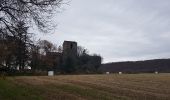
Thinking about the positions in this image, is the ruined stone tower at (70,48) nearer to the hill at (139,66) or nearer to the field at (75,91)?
the hill at (139,66)

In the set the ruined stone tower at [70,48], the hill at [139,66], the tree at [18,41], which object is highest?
the ruined stone tower at [70,48]

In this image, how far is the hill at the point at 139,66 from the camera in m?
140

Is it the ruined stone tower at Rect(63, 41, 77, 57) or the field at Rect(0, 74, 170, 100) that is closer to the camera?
the field at Rect(0, 74, 170, 100)

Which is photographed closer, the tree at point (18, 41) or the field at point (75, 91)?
the tree at point (18, 41)

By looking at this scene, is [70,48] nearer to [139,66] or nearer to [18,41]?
[139,66]

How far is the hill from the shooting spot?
140m

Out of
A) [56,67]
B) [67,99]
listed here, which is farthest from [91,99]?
[56,67]

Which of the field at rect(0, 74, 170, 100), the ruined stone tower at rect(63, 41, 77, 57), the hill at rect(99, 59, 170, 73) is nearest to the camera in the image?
the field at rect(0, 74, 170, 100)

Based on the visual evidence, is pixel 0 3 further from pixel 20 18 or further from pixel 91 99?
pixel 91 99

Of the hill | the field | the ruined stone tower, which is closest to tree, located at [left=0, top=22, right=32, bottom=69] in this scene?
the field

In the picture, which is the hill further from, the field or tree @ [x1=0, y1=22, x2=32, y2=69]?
tree @ [x1=0, y1=22, x2=32, y2=69]

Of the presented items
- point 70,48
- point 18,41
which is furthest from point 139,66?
point 18,41

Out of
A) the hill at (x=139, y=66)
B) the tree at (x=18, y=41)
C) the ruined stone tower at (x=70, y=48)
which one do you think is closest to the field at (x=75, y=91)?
the tree at (x=18, y=41)

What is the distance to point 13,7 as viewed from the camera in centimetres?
1958
